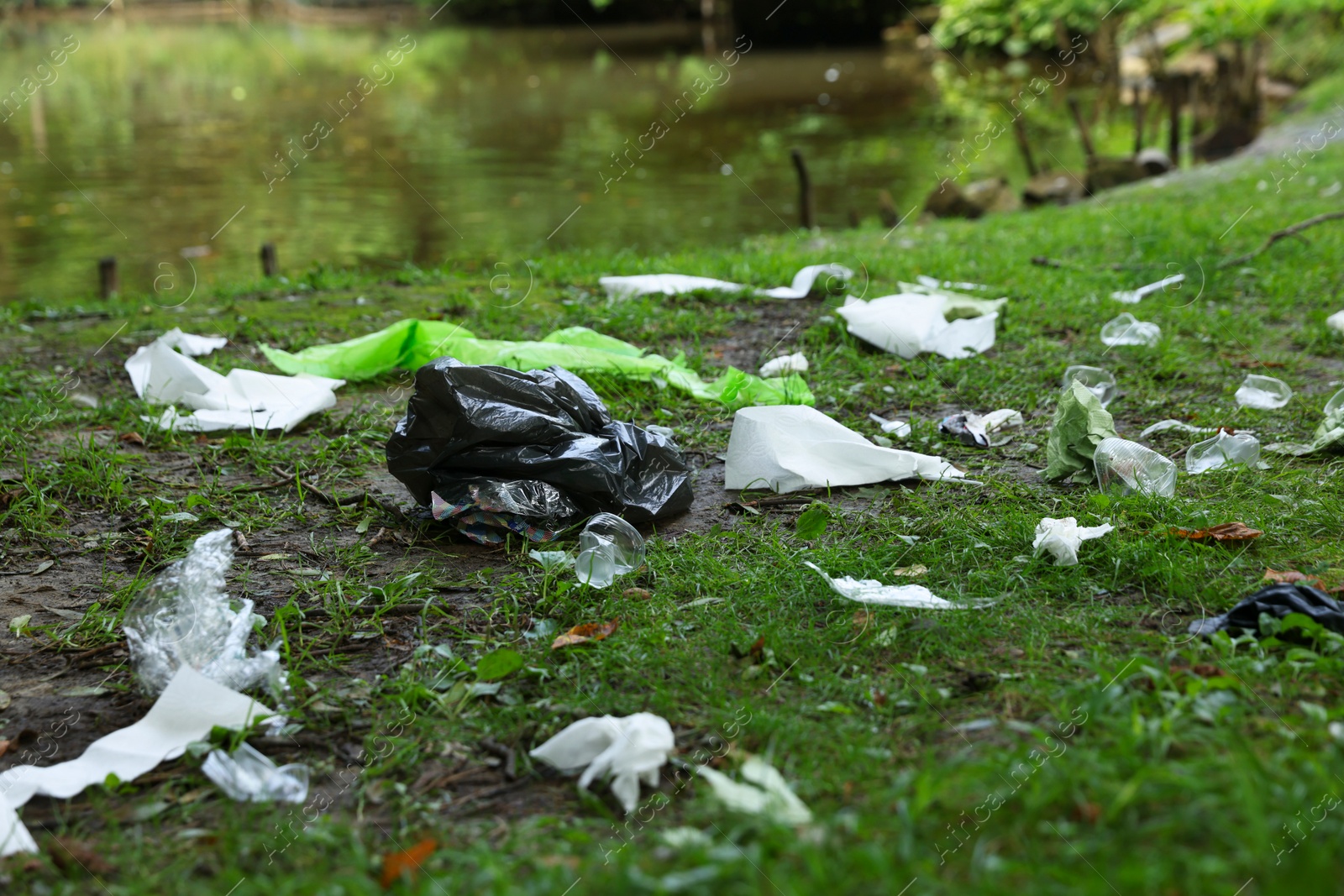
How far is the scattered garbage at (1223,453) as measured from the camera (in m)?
3.09

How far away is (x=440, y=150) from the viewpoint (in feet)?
52.4

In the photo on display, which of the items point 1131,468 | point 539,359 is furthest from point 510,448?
point 1131,468

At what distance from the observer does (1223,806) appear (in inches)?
59.5

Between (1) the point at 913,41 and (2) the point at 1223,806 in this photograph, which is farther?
(1) the point at 913,41

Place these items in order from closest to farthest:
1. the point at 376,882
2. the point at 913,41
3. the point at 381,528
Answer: the point at 376,882, the point at 381,528, the point at 913,41

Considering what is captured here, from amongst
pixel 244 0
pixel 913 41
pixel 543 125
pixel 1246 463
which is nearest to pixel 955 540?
pixel 1246 463

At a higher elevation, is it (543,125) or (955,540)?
(955,540)

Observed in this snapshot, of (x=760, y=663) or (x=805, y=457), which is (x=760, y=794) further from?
(x=805, y=457)

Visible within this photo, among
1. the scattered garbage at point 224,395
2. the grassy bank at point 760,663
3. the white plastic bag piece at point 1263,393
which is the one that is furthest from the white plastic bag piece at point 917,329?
the scattered garbage at point 224,395

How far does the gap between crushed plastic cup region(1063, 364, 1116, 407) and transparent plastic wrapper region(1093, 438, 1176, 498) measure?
2.64ft

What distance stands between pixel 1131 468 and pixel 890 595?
3.22 feet

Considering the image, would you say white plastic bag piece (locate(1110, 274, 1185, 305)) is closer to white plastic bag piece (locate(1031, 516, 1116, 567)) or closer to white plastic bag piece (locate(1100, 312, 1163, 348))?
white plastic bag piece (locate(1100, 312, 1163, 348))

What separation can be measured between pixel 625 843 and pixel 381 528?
1508 mm

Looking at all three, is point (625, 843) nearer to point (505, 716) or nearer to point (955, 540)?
point (505, 716)
